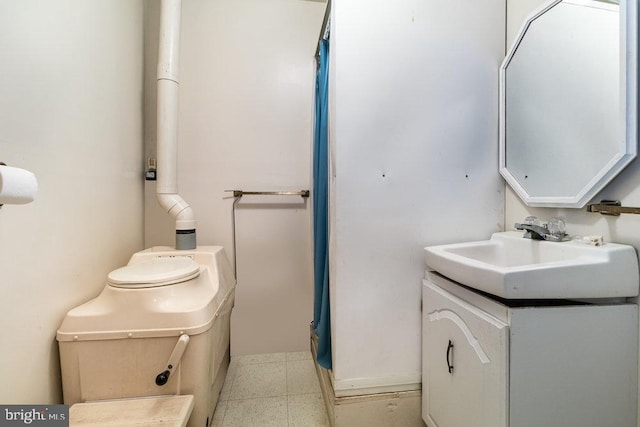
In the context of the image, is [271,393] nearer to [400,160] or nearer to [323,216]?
[323,216]

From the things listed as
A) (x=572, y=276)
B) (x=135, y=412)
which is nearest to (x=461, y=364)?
(x=572, y=276)

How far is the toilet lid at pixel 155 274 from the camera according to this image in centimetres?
103

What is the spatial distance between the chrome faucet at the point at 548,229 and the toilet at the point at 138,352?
1.30 metres

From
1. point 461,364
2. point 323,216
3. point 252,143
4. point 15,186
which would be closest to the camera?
point 15,186

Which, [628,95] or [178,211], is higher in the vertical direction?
[628,95]

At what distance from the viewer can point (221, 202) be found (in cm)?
182

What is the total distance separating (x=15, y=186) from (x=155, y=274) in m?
0.58

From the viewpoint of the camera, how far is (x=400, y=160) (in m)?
1.20

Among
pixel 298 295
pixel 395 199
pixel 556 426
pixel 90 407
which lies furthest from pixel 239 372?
pixel 556 426

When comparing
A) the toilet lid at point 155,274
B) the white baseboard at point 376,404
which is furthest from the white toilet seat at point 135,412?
the white baseboard at point 376,404

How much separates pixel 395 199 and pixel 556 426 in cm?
88

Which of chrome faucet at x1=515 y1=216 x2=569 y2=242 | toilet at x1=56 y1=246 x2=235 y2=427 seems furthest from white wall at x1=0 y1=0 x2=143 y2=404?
chrome faucet at x1=515 y1=216 x2=569 y2=242

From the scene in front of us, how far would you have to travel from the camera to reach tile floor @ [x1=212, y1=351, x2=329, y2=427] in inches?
51.3

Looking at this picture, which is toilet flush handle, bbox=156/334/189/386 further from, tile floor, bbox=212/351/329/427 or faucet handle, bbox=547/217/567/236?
faucet handle, bbox=547/217/567/236
